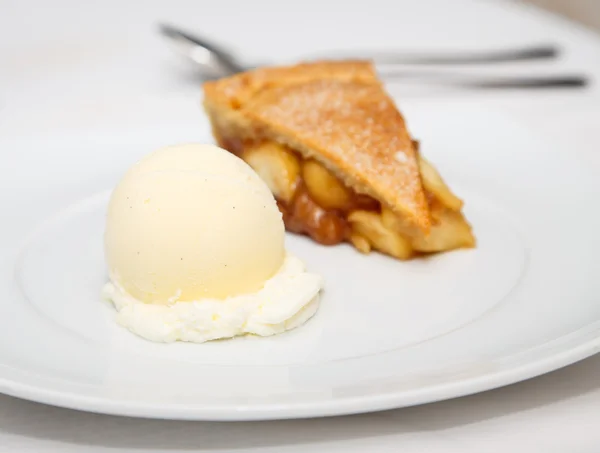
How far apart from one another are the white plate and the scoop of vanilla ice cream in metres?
0.11

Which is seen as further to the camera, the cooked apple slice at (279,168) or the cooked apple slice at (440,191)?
the cooked apple slice at (279,168)

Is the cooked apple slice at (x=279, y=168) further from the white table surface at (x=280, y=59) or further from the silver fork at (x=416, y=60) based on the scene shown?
the silver fork at (x=416, y=60)

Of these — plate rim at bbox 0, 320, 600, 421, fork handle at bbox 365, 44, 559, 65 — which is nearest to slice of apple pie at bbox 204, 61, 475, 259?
plate rim at bbox 0, 320, 600, 421

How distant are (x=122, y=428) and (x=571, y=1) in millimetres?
3765

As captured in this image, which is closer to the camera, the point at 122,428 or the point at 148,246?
the point at 122,428

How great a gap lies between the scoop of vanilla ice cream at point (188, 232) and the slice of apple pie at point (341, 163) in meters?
0.30

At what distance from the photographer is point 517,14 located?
11.7ft

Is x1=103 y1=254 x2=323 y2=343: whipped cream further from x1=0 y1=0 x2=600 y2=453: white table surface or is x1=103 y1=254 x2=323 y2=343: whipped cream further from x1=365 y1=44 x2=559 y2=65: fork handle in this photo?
x1=365 y1=44 x2=559 y2=65: fork handle

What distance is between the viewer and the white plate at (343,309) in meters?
1.15

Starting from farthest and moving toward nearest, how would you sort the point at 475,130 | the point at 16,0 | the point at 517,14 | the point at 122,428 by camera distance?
the point at 16,0 < the point at 517,14 < the point at 475,130 < the point at 122,428

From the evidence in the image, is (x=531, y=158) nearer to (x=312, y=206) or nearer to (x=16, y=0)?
(x=312, y=206)

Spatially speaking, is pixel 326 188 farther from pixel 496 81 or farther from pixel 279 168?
pixel 496 81

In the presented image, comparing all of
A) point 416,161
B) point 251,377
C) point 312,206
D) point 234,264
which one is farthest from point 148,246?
point 416,161

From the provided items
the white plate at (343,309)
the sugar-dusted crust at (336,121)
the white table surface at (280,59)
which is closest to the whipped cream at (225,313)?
the white plate at (343,309)
